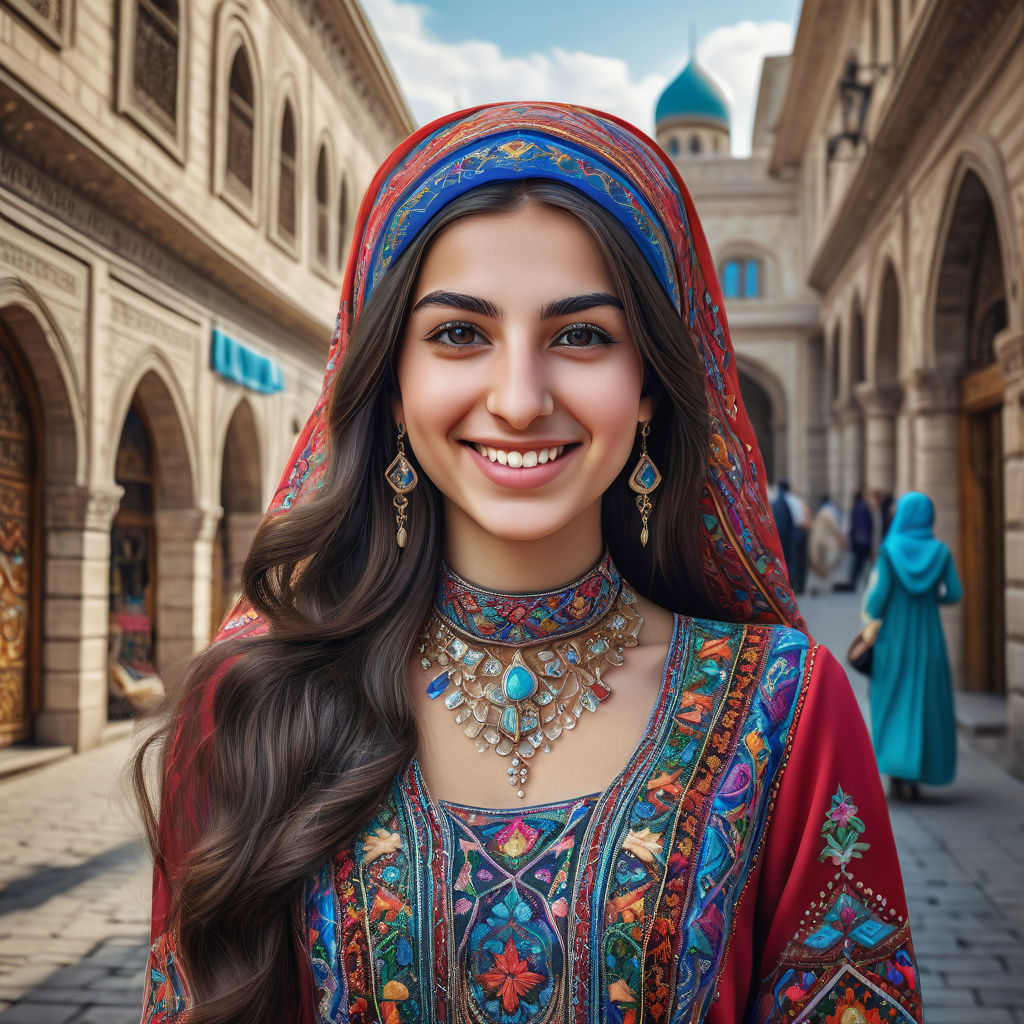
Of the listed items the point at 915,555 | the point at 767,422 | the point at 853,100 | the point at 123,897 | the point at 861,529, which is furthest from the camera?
the point at 767,422

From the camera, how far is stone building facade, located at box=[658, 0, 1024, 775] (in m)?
6.87

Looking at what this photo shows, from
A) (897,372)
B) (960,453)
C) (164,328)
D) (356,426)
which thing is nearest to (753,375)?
(897,372)

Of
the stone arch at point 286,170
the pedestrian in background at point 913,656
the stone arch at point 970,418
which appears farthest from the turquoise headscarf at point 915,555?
the stone arch at point 286,170

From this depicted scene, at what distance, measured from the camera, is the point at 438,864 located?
1.36 metres

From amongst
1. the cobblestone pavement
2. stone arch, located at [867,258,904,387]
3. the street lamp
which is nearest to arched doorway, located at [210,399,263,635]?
the cobblestone pavement

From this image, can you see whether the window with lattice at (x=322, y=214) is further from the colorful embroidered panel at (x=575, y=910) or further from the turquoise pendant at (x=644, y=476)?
the colorful embroidered panel at (x=575, y=910)

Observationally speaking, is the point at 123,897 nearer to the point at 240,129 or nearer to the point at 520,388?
the point at 520,388

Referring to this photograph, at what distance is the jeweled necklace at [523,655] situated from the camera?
1.49 m

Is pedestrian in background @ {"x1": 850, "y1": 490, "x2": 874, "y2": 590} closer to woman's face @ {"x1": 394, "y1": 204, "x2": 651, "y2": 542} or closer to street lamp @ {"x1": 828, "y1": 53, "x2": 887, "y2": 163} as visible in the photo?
street lamp @ {"x1": 828, "y1": 53, "x2": 887, "y2": 163}

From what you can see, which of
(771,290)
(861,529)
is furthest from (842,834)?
(771,290)

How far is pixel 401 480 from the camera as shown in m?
1.59

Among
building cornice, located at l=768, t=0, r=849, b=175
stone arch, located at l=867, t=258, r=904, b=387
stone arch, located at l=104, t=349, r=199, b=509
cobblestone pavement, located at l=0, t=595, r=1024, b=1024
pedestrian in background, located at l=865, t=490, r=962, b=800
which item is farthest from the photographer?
building cornice, located at l=768, t=0, r=849, b=175

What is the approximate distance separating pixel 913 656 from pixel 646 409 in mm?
5344

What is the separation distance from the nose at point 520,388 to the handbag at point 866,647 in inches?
213
